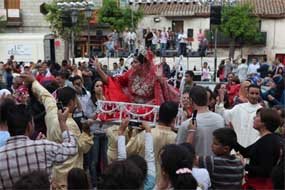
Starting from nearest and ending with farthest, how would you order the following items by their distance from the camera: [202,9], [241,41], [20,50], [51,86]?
1. [51,86]
2. [20,50]
3. [241,41]
4. [202,9]

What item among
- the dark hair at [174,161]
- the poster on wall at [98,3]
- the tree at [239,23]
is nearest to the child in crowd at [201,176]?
the dark hair at [174,161]

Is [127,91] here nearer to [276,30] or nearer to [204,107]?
[204,107]

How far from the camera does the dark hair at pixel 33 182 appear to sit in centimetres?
328

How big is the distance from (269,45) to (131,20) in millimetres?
8514

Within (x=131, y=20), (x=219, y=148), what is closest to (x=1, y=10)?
(x=131, y=20)

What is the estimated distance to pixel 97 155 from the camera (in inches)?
303

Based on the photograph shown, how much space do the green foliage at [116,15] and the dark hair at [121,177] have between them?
98.8 feet

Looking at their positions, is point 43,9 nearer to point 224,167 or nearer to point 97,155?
point 97,155

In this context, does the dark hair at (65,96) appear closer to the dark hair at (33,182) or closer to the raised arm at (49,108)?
the raised arm at (49,108)

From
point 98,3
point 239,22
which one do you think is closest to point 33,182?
point 239,22

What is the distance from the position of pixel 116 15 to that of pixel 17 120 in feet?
97.9

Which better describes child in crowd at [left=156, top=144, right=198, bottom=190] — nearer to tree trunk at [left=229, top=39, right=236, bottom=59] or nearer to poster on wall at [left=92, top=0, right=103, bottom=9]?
tree trunk at [left=229, top=39, right=236, bottom=59]

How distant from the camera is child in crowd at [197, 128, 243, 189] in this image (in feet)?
14.3

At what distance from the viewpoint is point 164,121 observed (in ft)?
17.3
